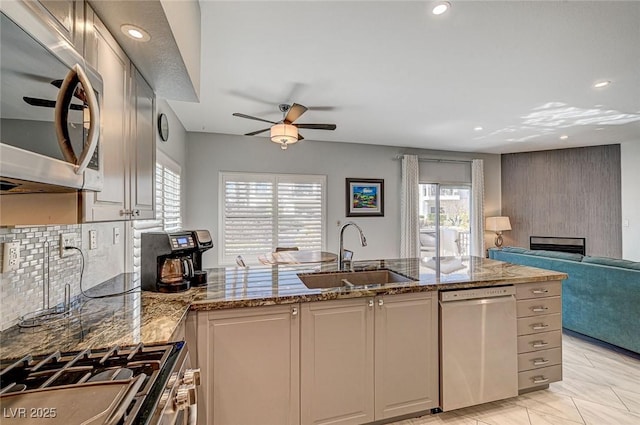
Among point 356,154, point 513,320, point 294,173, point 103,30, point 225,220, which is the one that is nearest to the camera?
point 103,30

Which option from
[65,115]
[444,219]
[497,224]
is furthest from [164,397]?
[497,224]

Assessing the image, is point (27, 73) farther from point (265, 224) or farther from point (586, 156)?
point (586, 156)

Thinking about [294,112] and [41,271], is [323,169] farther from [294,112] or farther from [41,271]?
[41,271]

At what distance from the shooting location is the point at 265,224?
5.18 m

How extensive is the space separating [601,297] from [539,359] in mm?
1402

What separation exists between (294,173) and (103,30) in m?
4.07

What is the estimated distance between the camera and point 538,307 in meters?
2.30

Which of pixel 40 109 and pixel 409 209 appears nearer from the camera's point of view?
pixel 40 109

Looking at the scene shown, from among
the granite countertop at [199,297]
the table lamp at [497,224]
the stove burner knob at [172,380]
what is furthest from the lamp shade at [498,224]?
the stove burner knob at [172,380]

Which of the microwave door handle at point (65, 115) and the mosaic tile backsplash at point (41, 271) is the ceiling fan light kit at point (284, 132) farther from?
the microwave door handle at point (65, 115)

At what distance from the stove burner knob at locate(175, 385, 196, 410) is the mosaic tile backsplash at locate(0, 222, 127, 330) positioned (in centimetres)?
79

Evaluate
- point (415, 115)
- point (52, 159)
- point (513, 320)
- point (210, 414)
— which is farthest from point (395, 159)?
point (52, 159)

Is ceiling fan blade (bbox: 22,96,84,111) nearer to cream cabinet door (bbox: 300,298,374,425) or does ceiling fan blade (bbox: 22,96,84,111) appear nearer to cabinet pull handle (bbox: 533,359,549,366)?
cream cabinet door (bbox: 300,298,374,425)

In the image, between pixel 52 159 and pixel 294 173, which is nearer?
pixel 52 159
